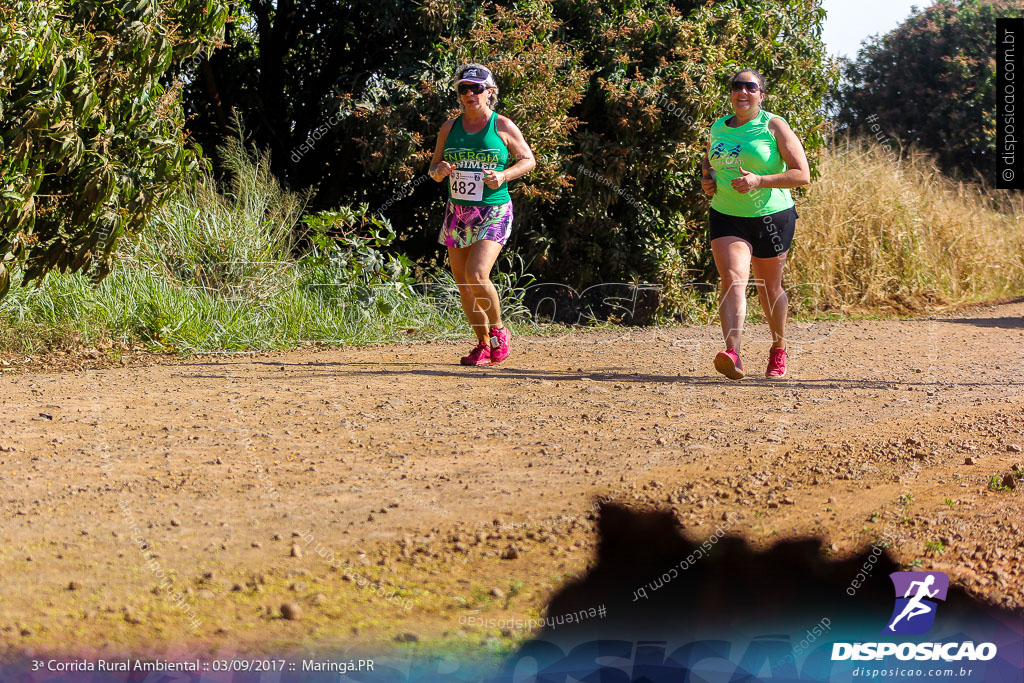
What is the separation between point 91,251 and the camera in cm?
718

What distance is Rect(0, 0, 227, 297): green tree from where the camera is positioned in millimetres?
6270

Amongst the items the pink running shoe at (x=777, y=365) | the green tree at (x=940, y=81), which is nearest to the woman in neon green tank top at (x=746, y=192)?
the pink running shoe at (x=777, y=365)

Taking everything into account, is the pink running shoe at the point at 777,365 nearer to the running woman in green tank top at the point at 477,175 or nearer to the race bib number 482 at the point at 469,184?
the running woman in green tank top at the point at 477,175

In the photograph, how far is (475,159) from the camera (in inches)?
258

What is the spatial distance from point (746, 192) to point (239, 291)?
4.28 m

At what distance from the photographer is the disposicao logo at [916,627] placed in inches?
109

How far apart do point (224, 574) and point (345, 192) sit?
7.95m

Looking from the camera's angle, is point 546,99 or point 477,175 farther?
point 546,99

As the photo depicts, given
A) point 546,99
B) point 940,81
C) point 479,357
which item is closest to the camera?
point 479,357

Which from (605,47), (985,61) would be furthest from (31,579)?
(985,61)

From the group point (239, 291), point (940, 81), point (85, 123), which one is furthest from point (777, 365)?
point (940, 81)

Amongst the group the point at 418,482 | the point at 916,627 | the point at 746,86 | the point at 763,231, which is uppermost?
the point at 746,86

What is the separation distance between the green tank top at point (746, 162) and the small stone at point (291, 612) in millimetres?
4208

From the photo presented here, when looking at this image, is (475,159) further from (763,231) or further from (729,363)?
(729,363)
